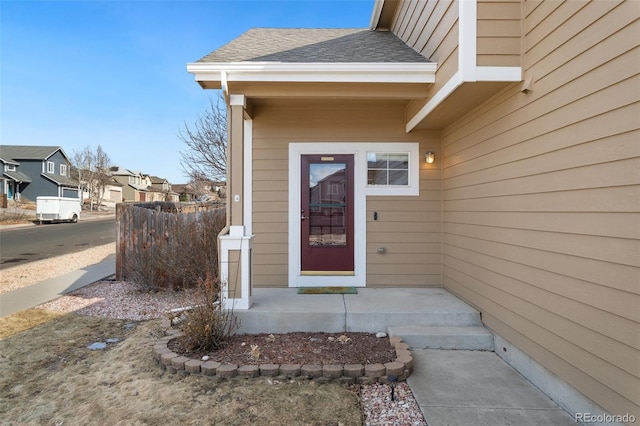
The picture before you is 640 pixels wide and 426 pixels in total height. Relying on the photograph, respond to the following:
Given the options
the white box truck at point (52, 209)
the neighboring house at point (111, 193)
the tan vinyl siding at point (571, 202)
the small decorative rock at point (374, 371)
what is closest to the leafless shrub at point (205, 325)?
the small decorative rock at point (374, 371)

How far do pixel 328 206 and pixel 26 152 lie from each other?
1516 inches

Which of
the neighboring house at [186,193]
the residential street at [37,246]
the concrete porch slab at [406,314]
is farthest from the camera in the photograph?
the neighboring house at [186,193]

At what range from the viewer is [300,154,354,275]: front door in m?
4.78

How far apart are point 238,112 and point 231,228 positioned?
131cm

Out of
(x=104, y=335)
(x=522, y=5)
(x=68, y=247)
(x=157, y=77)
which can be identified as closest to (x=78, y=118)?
(x=157, y=77)

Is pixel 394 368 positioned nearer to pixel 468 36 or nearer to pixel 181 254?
pixel 468 36

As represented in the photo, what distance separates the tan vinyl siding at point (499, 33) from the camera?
2.88m

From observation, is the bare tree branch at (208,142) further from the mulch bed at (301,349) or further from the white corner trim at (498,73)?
the white corner trim at (498,73)

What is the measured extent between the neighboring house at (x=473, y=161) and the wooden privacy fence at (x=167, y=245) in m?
1.15

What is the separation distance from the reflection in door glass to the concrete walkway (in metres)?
0.83

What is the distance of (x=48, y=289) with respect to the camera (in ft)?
18.7

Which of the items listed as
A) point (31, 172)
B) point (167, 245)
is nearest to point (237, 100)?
point (167, 245)

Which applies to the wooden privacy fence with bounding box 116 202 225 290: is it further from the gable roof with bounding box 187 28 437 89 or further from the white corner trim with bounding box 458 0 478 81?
the white corner trim with bounding box 458 0 478 81

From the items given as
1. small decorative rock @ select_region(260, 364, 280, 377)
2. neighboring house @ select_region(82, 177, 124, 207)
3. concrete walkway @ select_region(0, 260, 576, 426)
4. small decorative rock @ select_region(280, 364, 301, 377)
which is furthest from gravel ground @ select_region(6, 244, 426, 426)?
neighboring house @ select_region(82, 177, 124, 207)
